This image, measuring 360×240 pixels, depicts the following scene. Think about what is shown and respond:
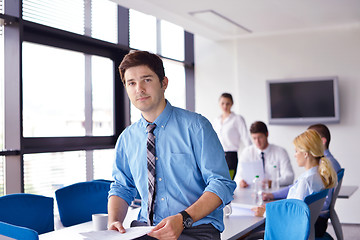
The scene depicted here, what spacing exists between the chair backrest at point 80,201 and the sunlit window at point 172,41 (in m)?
3.71

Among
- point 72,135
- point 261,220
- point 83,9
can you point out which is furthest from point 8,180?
point 261,220

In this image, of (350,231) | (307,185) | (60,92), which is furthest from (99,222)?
(350,231)

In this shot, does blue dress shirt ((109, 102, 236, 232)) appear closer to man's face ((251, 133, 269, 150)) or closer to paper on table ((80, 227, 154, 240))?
paper on table ((80, 227, 154, 240))

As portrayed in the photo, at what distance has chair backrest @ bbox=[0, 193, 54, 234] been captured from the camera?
262 centimetres

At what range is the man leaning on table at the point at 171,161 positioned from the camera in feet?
5.59

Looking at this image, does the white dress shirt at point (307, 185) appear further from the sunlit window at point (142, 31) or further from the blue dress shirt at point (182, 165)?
the sunlit window at point (142, 31)

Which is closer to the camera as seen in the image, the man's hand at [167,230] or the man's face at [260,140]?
the man's hand at [167,230]

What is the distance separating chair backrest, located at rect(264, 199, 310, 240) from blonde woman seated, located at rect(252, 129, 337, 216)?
2.75 ft

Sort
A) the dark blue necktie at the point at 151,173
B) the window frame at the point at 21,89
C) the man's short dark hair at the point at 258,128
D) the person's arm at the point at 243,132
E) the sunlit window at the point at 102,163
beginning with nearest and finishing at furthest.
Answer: the dark blue necktie at the point at 151,173 → the window frame at the point at 21,89 → the man's short dark hair at the point at 258,128 → the sunlit window at the point at 102,163 → the person's arm at the point at 243,132

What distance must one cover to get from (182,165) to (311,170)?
66.8 inches

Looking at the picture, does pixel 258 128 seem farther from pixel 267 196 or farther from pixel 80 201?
pixel 80 201

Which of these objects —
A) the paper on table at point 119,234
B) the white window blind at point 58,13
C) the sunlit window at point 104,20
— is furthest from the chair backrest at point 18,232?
the sunlit window at point 104,20

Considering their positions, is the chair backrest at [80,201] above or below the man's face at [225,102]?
below

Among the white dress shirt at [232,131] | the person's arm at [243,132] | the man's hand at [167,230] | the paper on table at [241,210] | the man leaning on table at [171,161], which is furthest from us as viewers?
the white dress shirt at [232,131]
